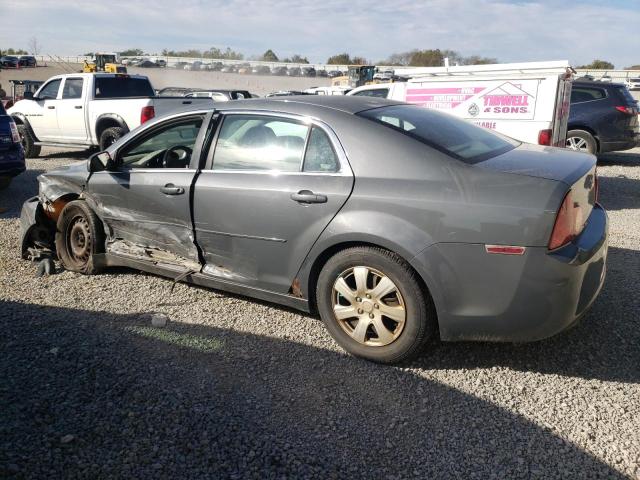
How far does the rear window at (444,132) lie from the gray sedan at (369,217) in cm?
2

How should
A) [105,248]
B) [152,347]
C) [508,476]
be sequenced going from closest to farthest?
[508,476], [152,347], [105,248]

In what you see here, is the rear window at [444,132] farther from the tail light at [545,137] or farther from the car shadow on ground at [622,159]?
the car shadow on ground at [622,159]

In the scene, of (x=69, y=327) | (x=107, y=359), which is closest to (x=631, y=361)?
(x=107, y=359)

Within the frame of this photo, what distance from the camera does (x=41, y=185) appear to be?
5195mm

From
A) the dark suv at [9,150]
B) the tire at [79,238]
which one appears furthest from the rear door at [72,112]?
the tire at [79,238]

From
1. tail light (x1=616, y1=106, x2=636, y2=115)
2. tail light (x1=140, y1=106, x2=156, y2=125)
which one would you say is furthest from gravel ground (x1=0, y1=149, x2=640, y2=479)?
tail light (x1=616, y1=106, x2=636, y2=115)

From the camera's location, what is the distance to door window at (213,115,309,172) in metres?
3.60

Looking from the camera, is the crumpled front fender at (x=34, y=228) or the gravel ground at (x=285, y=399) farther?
the crumpled front fender at (x=34, y=228)

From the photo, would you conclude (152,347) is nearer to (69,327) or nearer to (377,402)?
(69,327)

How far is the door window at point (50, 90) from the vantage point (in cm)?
1225

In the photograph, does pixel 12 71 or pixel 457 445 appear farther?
pixel 12 71

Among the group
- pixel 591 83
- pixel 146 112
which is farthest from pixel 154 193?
pixel 591 83

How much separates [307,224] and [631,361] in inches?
85.1

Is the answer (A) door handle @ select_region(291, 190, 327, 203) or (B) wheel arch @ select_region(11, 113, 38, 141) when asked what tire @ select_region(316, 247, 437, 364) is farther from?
(B) wheel arch @ select_region(11, 113, 38, 141)
